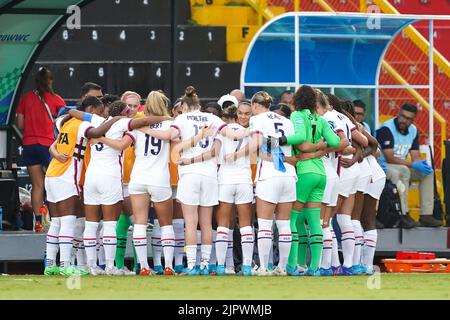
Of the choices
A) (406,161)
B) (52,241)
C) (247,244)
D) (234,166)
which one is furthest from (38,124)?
(406,161)

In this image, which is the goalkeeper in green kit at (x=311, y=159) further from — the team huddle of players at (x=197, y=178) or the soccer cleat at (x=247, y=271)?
the soccer cleat at (x=247, y=271)

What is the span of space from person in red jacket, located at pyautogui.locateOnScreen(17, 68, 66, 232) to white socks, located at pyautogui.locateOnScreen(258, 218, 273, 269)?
4.35 metres

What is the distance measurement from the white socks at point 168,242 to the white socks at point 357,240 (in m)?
2.42

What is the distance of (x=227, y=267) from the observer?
19.2 m

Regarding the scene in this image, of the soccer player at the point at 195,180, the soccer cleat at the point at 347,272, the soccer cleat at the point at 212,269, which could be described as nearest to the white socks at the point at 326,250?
the soccer cleat at the point at 347,272

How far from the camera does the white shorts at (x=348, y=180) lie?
757 inches

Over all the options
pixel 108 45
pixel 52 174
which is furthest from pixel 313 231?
pixel 108 45

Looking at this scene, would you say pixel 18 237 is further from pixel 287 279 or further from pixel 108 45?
pixel 108 45

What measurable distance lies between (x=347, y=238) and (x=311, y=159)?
139 cm

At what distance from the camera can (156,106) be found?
18234mm

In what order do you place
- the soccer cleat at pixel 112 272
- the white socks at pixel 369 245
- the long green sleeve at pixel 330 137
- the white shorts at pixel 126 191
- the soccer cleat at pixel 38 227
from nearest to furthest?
the long green sleeve at pixel 330 137, the soccer cleat at pixel 112 272, the white shorts at pixel 126 191, the white socks at pixel 369 245, the soccer cleat at pixel 38 227

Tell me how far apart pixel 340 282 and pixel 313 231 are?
1.29 meters

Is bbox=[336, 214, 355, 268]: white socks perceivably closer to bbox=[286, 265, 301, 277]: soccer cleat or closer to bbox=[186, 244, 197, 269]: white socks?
bbox=[286, 265, 301, 277]: soccer cleat

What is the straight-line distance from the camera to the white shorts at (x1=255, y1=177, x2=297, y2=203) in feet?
59.6
